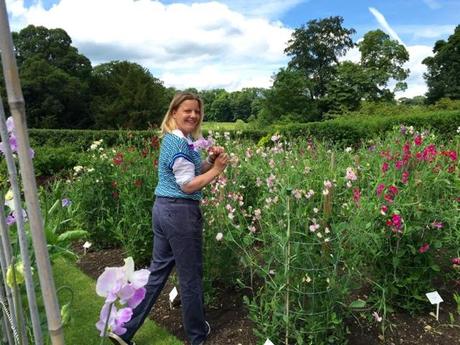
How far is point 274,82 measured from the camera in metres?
36.7

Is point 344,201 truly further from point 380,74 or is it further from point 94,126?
point 380,74

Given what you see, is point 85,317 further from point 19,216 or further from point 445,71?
point 445,71

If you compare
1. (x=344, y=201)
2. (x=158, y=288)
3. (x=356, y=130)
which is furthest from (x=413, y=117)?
(x=158, y=288)

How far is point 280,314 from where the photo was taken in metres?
2.47

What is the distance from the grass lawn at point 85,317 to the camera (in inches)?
123

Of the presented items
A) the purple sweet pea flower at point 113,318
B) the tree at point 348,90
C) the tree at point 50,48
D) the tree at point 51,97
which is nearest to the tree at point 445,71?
the tree at point 348,90

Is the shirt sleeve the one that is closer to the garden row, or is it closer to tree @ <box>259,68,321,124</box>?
the garden row

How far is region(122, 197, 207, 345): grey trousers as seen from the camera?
104 inches

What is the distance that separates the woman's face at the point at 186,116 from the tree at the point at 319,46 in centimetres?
4413

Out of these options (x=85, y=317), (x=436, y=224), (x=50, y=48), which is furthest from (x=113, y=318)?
(x=50, y=48)

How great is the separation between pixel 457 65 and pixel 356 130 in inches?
1195

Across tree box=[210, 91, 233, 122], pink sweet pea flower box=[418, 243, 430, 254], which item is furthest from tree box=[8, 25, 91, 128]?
pink sweet pea flower box=[418, 243, 430, 254]

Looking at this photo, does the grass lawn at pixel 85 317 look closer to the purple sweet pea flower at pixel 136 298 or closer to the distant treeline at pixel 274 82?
the purple sweet pea flower at pixel 136 298

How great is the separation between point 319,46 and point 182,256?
46.1 m
